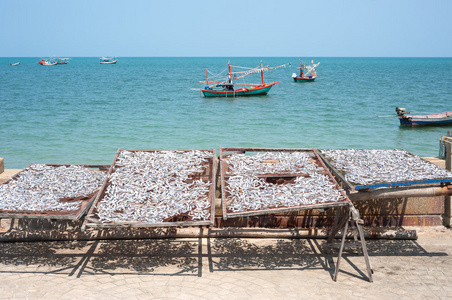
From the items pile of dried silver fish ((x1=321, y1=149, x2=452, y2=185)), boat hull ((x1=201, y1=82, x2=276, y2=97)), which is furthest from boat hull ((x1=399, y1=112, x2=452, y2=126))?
pile of dried silver fish ((x1=321, y1=149, x2=452, y2=185))

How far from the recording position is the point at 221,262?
7723 millimetres

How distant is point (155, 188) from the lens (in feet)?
25.2

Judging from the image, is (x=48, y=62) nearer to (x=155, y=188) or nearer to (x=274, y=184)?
(x=155, y=188)

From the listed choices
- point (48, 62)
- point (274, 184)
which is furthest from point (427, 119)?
point (48, 62)

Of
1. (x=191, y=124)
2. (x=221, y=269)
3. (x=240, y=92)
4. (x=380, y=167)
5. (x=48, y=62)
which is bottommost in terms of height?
(x=191, y=124)

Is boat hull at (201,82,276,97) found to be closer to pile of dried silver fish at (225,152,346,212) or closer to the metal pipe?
pile of dried silver fish at (225,152,346,212)

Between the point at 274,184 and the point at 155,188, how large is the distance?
6.98ft

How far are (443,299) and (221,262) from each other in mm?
3569

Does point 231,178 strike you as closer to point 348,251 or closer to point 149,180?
point 149,180

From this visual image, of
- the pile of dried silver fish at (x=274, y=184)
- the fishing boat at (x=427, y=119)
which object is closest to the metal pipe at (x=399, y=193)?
the pile of dried silver fish at (x=274, y=184)

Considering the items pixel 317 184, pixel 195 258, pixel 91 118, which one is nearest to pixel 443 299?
pixel 317 184

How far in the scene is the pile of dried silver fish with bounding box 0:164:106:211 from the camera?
7.18 meters

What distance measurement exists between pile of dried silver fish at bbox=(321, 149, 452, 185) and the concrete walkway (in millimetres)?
1525

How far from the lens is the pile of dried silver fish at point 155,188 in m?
6.79
